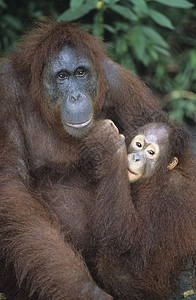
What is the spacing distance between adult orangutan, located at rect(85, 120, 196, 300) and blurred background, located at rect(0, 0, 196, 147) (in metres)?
1.60

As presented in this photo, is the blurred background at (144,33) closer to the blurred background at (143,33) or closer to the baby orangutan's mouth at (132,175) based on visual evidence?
the blurred background at (143,33)

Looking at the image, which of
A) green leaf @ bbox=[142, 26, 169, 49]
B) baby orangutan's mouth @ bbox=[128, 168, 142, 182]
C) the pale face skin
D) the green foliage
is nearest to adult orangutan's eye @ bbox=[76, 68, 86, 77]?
the pale face skin

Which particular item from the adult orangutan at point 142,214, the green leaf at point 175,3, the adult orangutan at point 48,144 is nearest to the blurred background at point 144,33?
the green leaf at point 175,3

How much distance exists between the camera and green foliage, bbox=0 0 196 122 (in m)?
4.78

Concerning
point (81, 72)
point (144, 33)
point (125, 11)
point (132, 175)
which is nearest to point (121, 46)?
point (144, 33)

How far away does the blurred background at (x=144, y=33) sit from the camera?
4797 mm

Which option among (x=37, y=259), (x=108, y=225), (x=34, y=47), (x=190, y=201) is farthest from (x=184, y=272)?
(x=34, y=47)

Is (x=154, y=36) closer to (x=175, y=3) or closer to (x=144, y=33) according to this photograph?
(x=144, y=33)

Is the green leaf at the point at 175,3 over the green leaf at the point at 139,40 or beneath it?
over

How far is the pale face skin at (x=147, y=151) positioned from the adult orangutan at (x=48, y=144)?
192mm

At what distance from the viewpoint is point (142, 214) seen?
10.2ft

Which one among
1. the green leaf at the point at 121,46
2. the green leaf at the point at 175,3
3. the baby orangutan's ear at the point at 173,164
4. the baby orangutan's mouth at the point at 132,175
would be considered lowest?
the green leaf at the point at 121,46

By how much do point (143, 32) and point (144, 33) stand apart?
0.10ft

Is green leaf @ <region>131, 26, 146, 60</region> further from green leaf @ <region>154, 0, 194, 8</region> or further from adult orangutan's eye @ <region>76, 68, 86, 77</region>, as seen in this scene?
adult orangutan's eye @ <region>76, 68, 86, 77</region>
